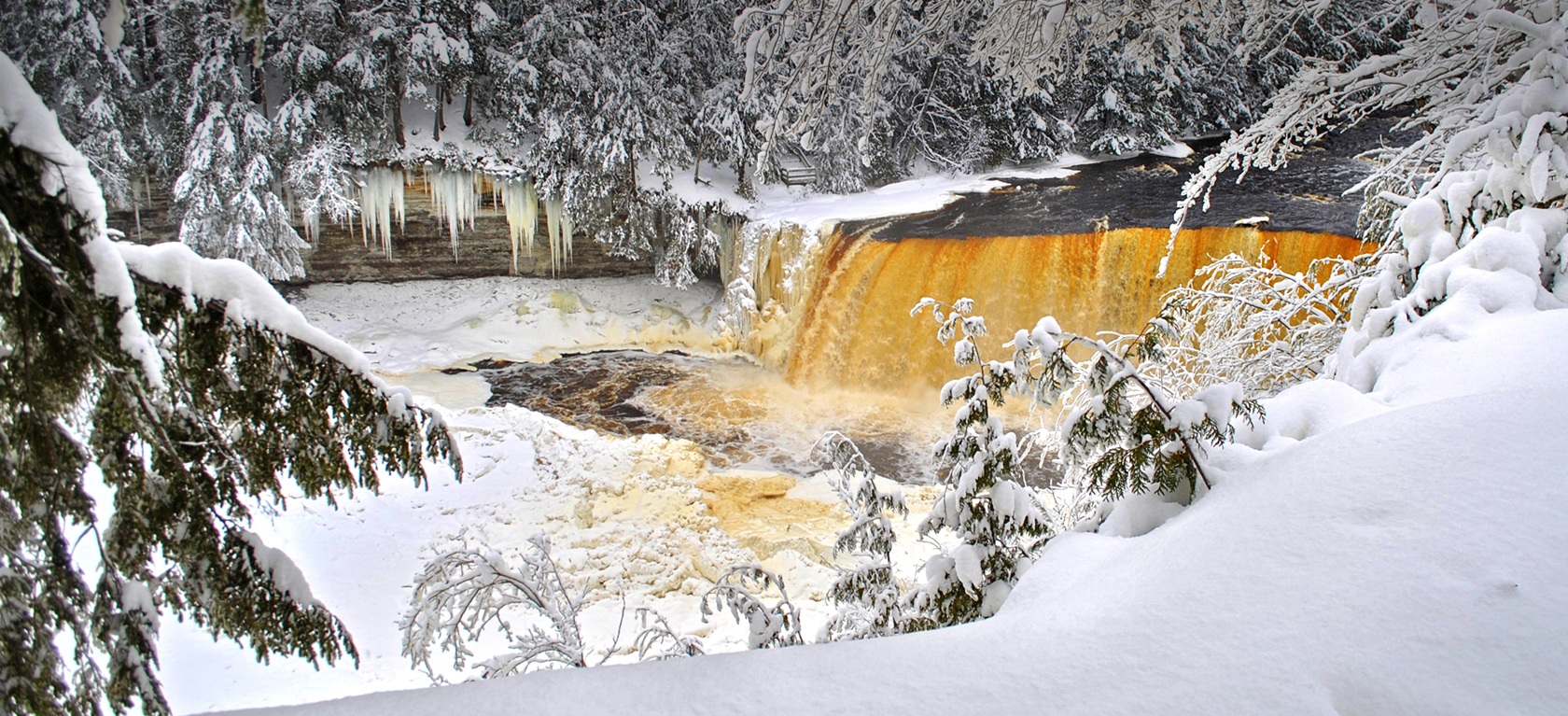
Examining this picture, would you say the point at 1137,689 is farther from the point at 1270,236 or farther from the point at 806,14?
the point at 1270,236

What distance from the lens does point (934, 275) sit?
9703 mm

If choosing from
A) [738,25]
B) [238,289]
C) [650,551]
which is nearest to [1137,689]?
[238,289]

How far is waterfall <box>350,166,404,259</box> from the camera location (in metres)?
11.8

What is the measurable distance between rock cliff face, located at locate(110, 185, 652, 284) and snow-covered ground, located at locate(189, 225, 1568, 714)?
11960mm

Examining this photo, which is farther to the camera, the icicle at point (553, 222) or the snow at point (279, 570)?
the icicle at point (553, 222)

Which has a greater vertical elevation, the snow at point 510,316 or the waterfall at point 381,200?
the waterfall at point 381,200

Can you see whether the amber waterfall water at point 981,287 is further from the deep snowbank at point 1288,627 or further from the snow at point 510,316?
the deep snowbank at point 1288,627

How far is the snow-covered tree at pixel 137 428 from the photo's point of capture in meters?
1.24

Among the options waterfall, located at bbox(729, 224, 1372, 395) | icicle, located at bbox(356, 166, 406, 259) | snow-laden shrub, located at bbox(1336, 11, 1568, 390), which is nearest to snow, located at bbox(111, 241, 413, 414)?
snow-laden shrub, located at bbox(1336, 11, 1568, 390)

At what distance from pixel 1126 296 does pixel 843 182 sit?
6844mm

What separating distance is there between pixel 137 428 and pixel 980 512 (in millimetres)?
2225

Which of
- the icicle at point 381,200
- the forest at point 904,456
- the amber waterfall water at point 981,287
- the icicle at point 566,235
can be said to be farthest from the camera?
the icicle at point 566,235

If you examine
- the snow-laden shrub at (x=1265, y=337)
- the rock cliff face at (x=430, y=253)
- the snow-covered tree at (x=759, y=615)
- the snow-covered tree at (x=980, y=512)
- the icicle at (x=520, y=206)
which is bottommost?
the snow-covered tree at (x=759, y=615)

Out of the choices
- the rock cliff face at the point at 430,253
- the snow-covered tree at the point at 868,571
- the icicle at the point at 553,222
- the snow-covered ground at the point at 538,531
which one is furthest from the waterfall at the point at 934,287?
the snow-covered tree at the point at 868,571
